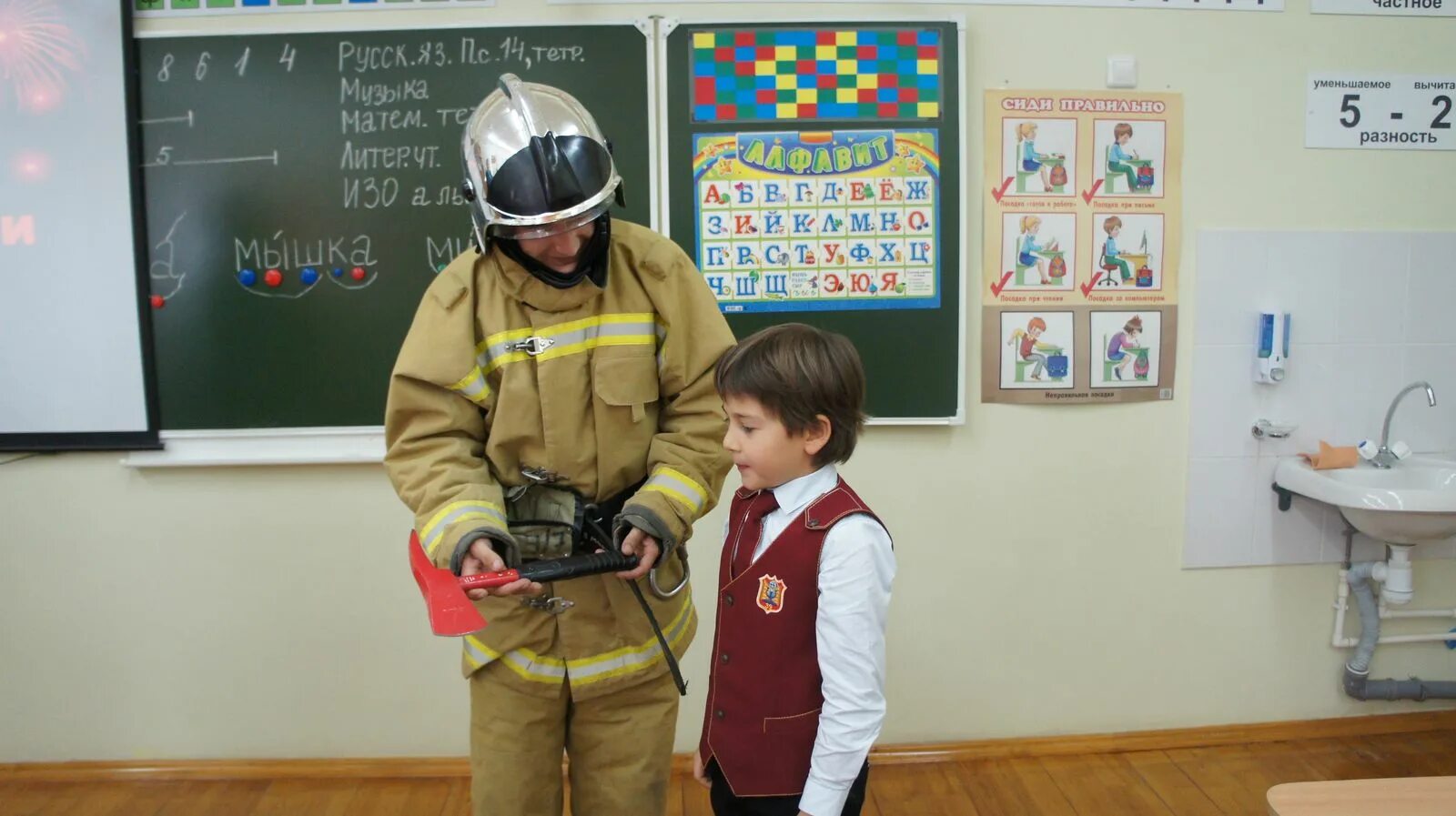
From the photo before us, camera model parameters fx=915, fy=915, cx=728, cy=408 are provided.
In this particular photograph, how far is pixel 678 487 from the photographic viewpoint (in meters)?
1.46

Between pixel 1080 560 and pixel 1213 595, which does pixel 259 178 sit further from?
pixel 1213 595

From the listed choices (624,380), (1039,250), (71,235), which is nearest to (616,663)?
(624,380)

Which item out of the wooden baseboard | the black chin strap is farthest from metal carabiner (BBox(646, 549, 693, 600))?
the wooden baseboard

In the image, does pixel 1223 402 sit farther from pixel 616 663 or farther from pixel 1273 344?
pixel 616 663

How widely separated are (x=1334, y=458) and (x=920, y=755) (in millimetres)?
1412

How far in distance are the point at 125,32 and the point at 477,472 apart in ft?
5.75

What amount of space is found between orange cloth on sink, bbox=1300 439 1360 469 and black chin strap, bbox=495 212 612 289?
216cm

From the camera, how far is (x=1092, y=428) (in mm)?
2559

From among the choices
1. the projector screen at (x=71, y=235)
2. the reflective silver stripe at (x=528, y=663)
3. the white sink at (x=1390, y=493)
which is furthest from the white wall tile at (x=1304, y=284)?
the projector screen at (x=71, y=235)

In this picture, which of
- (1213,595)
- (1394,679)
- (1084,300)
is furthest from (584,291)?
(1394,679)

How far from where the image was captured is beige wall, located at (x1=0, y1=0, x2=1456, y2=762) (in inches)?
96.9

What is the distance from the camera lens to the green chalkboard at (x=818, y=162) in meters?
2.36

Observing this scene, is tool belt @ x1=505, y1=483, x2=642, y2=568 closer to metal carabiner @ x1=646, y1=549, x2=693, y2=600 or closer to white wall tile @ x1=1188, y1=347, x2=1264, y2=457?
metal carabiner @ x1=646, y1=549, x2=693, y2=600

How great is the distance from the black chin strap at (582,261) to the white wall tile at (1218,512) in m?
1.94
